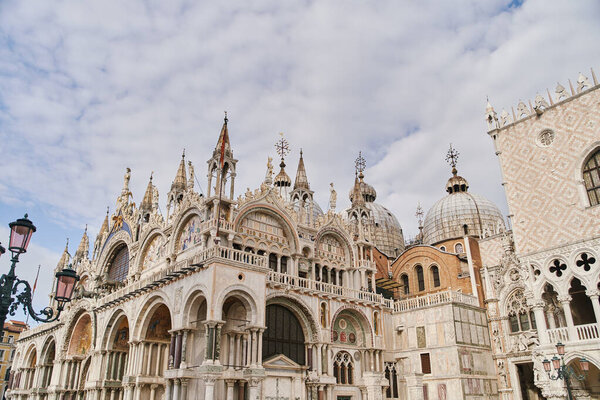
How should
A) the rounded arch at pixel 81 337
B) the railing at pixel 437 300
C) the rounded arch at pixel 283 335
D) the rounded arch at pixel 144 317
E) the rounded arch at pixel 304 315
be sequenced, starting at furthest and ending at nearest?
the rounded arch at pixel 81 337
the railing at pixel 437 300
the rounded arch at pixel 144 317
the rounded arch at pixel 304 315
the rounded arch at pixel 283 335

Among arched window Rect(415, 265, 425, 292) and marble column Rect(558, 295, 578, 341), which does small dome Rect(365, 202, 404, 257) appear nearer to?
arched window Rect(415, 265, 425, 292)

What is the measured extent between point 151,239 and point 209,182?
26.8ft

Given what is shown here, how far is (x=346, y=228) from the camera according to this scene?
2939 centimetres

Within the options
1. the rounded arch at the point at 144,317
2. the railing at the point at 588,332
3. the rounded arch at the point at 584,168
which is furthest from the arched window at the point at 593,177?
the rounded arch at the point at 144,317

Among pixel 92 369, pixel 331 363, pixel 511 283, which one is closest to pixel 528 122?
pixel 511 283

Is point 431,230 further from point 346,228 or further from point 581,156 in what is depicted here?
point 581,156

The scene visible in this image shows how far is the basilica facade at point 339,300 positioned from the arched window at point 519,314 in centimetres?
11

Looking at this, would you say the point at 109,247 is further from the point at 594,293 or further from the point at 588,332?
the point at 594,293

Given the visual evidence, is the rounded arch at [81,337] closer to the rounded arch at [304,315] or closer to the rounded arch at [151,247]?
the rounded arch at [151,247]

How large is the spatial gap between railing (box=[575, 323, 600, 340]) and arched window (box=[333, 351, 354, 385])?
10694mm

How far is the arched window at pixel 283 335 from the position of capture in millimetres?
22142

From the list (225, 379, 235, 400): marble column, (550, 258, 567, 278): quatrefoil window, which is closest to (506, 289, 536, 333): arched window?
(550, 258, 567, 278): quatrefoil window

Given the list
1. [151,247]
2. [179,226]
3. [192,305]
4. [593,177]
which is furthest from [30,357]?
[593,177]

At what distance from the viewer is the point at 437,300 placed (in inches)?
1008
